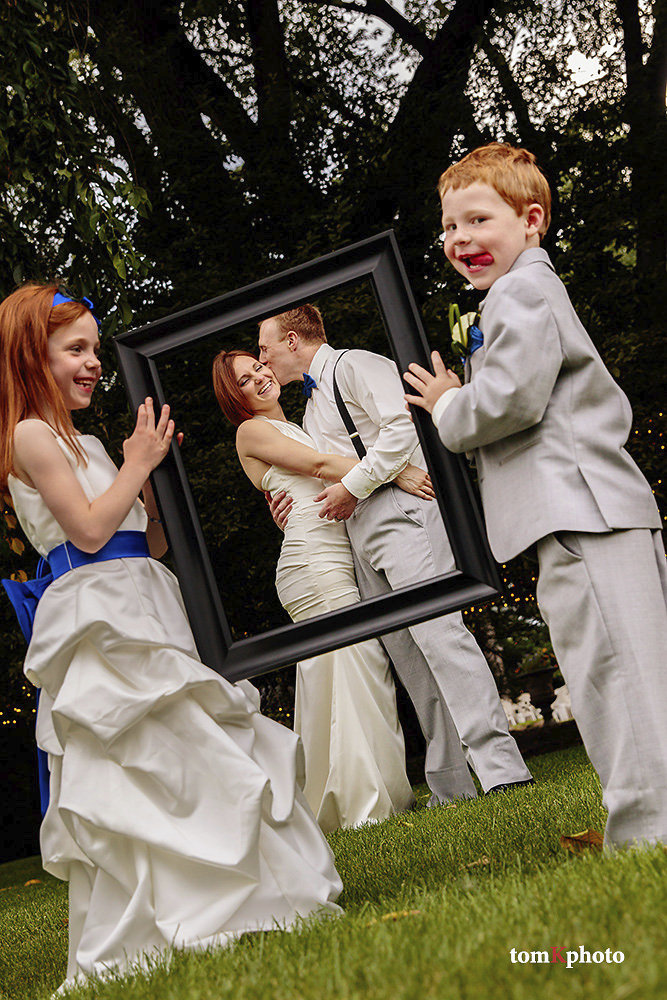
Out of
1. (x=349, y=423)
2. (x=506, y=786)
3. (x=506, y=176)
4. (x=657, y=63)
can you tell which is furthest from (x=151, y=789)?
(x=657, y=63)

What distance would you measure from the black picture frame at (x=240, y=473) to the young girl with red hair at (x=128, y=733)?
94mm

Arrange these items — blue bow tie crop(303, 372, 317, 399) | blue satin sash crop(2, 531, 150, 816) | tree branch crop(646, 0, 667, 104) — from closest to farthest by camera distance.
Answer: blue satin sash crop(2, 531, 150, 816)
blue bow tie crop(303, 372, 317, 399)
tree branch crop(646, 0, 667, 104)

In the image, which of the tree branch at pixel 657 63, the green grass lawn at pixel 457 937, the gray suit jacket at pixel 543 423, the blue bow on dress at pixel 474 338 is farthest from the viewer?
the tree branch at pixel 657 63

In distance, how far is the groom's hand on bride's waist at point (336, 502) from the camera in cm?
303

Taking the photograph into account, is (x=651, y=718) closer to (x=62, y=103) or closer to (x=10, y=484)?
(x=10, y=484)

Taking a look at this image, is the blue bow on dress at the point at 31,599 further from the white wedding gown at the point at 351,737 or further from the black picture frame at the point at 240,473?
the white wedding gown at the point at 351,737

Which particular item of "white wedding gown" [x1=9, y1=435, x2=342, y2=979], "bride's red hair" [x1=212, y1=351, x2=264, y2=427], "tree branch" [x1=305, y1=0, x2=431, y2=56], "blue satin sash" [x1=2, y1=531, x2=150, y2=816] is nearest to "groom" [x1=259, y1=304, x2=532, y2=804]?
"bride's red hair" [x1=212, y1=351, x2=264, y2=427]

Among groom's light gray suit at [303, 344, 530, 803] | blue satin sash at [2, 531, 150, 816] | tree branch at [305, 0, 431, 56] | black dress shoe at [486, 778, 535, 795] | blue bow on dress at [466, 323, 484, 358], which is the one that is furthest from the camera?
tree branch at [305, 0, 431, 56]

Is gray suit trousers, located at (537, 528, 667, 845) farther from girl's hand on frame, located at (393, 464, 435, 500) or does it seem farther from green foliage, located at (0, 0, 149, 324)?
green foliage, located at (0, 0, 149, 324)

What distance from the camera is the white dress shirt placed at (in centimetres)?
300

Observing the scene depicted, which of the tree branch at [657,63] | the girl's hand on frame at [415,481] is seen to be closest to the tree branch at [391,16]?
the tree branch at [657,63]

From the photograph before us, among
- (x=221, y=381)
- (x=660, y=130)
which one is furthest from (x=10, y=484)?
(x=660, y=130)

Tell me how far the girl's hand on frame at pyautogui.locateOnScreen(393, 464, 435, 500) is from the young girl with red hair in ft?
2.54

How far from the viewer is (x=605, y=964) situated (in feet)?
4.78
